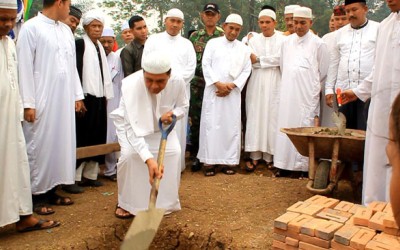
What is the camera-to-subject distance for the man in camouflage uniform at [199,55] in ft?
21.7

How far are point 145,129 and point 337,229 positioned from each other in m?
1.85

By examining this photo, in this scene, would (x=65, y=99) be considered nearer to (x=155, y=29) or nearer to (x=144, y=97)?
(x=144, y=97)

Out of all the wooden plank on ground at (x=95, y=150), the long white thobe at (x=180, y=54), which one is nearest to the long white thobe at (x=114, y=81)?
the long white thobe at (x=180, y=54)

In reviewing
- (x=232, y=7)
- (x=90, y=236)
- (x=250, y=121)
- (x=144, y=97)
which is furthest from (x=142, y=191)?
(x=232, y=7)

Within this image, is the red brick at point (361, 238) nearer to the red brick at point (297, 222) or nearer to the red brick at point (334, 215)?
the red brick at point (334, 215)

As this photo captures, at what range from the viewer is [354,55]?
545cm

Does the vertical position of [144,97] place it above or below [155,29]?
below

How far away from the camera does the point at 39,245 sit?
357cm

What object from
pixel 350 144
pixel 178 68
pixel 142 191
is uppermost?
pixel 178 68

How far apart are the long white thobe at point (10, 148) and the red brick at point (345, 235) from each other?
2.50m

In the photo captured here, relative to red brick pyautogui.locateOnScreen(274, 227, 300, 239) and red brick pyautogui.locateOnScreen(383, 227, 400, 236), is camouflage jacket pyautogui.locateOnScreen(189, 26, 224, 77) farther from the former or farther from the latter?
red brick pyautogui.locateOnScreen(383, 227, 400, 236)

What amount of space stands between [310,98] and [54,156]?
132 inches

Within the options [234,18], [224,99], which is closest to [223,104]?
[224,99]

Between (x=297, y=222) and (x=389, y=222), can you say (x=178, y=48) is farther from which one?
(x=389, y=222)
